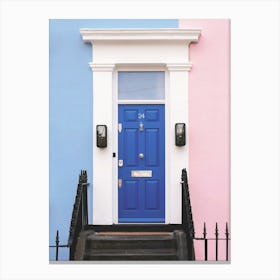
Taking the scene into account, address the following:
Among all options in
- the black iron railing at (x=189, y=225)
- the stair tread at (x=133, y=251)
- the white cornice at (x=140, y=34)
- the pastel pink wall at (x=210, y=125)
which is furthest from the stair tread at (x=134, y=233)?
the white cornice at (x=140, y=34)

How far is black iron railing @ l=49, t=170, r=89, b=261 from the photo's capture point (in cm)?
626

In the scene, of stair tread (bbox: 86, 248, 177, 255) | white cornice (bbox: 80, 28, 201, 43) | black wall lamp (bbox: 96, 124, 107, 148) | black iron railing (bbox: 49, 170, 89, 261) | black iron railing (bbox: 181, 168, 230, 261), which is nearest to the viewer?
black iron railing (bbox: 49, 170, 89, 261)

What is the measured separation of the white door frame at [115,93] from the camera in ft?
25.3

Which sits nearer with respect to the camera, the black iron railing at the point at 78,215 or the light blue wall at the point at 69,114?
the black iron railing at the point at 78,215

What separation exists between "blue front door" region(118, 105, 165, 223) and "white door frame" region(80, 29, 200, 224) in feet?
0.41

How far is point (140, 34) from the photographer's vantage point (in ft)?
25.0

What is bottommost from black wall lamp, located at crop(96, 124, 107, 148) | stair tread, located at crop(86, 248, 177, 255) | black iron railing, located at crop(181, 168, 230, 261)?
stair tread, located at crop(86, 248, 177, 255)

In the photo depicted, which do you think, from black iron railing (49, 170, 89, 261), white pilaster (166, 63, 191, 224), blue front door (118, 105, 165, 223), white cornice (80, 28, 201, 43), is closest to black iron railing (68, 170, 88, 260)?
black iron railing (49, 170, 89, 261)

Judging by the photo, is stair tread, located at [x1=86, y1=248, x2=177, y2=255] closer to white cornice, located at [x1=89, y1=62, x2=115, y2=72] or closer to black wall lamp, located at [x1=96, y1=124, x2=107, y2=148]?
black wall lamp, located at [x1=96, y1=124, x2=107, y2=148]

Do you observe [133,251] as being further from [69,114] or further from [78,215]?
[69,114]

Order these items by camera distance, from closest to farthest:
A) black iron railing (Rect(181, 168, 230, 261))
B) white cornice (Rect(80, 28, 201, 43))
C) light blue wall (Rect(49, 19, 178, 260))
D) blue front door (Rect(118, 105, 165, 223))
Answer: black iron railing (Rect(181, 168, 230, 261))
white cornice (Rect(80, 28, 201, 43))
light blue wall (Rect(49, 19, 178, 260))
blue front door (Rect(118, 105, 165, 223))

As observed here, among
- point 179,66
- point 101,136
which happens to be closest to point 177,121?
point 179,66

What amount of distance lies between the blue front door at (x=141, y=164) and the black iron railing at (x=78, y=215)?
0.65m

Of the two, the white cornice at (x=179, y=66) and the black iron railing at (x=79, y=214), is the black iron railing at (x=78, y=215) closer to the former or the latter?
the black iron railing at (x=79, y=214)
